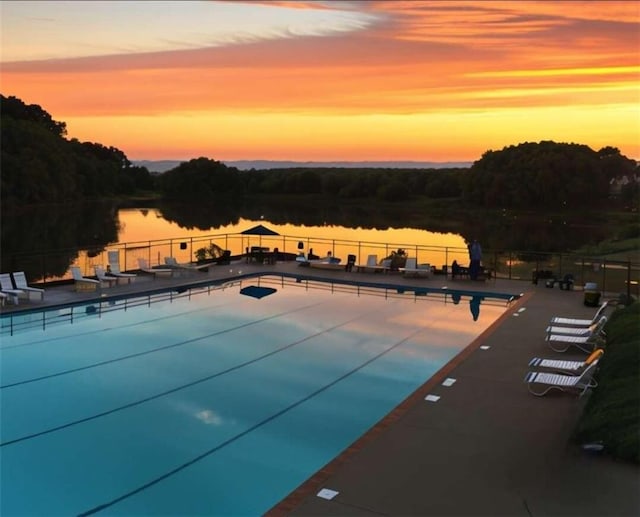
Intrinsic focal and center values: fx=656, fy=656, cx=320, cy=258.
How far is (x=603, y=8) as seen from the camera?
13930mm

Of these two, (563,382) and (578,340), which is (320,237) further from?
(563,382)

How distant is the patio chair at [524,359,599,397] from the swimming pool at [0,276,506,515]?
1879 millimetres

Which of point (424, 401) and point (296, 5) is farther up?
point (296, 5)

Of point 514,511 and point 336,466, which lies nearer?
point 514,511

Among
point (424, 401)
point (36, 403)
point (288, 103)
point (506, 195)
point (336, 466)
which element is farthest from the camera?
point (506, 195)

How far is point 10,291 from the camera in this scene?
48.3ft

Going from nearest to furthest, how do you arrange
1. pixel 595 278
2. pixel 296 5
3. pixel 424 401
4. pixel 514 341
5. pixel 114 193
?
1. pixel 424 401
2. pixel 514 341
3. pixel 296 5
4. pixel 595 278
5. pixel 114 193

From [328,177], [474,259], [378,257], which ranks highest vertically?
[328,177]

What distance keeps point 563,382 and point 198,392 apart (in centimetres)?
501

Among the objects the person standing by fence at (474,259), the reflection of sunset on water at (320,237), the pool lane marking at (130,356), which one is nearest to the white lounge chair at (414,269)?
the person standing by fence at (474,259)

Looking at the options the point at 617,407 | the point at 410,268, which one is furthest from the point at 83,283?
the point at 617,407

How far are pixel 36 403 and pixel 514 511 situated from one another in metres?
6.70

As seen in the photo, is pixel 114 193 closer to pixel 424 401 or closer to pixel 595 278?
pixel 595 278

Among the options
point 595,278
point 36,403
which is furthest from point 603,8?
Answer: point 36,403
